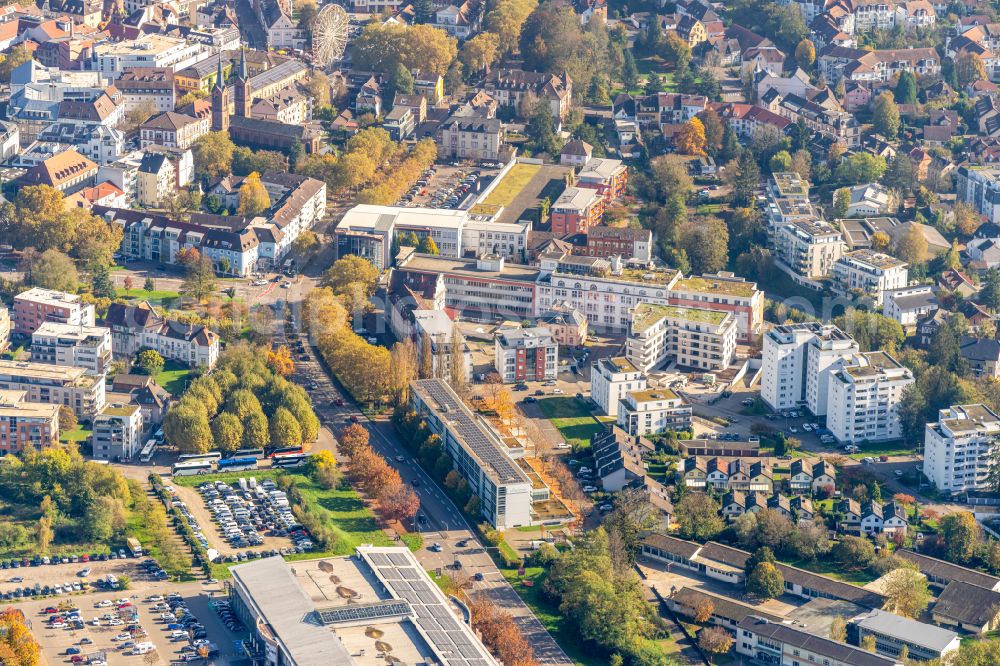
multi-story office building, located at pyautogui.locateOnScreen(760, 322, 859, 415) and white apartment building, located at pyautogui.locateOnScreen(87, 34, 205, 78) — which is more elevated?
white apartment building, located at pyautogui.locateOnScreen(87, 34, 205, 78)

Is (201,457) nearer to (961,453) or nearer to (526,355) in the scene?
(526,355)

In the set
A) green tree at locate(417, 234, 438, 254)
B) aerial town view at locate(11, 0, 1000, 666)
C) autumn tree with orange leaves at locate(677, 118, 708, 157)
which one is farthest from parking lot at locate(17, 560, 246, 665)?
autumn tree with orange leaves at locate(677, 118, 708, 157)

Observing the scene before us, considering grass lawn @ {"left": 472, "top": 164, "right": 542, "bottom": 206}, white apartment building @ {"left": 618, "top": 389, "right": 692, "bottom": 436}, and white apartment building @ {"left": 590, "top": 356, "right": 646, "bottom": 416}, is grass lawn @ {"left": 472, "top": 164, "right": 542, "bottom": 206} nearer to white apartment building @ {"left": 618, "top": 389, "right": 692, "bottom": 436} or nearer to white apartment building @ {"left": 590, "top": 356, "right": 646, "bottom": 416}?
white apartment building @ {"left": 590, "top": 356, "right": 646, "bottom": 416}

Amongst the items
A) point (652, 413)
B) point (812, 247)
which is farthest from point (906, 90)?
point (652, 413)

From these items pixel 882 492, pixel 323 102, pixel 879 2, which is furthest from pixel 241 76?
pixel 882 492

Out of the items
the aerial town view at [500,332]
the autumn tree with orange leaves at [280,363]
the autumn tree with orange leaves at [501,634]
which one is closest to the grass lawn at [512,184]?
the aerial town view at [500,332]

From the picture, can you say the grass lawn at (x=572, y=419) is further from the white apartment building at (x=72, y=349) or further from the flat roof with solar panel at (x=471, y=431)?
the white apartment building at (x=72, y=349)

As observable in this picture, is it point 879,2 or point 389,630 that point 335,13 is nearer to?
point 879,2
